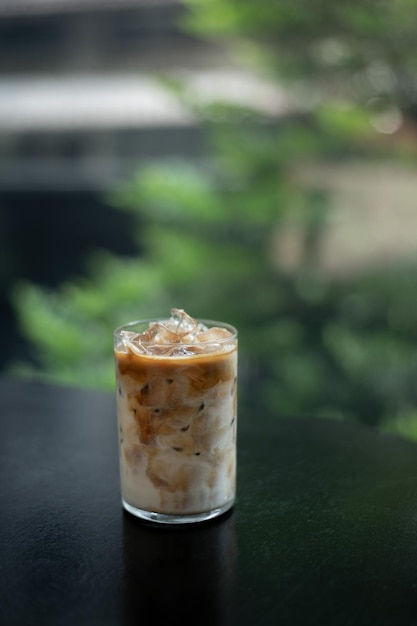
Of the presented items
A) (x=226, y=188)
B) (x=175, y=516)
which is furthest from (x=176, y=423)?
(x=226, y=188)

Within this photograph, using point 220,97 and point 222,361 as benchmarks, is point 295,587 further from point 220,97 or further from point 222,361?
point 220,97

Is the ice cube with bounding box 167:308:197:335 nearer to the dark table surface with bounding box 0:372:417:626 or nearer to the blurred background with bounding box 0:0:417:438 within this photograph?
the dark table surface with bounding box 0:372:417:626

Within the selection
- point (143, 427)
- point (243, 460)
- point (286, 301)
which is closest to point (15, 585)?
point (143, 427)

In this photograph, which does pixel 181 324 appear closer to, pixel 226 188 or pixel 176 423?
pixel 176 423

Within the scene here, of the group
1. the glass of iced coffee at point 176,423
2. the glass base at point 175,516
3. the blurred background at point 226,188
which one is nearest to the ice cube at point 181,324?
the glass of iced coffee at point 176,423

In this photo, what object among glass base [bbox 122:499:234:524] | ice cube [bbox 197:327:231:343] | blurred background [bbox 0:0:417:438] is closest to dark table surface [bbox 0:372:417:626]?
glass base [bbox 122:499:234:524]
